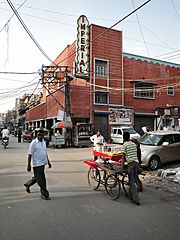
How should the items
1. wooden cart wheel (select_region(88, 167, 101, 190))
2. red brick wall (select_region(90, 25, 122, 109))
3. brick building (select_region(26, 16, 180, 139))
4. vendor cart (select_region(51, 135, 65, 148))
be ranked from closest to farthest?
wooden cart wheel (select_region(88, 167, 101, 190)) < vendor cart (select_region(51, 135, 65, 148)) < brick building (select_region(26, 16, 180, 139)) < red brick wall (select_region(90, 25, 122, 109))

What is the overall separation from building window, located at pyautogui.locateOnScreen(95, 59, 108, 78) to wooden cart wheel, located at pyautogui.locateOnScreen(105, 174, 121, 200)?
21.2 m

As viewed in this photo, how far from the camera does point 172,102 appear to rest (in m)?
32.6

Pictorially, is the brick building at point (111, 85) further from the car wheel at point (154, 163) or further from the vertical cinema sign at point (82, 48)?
the car wheel at point (154, 163)

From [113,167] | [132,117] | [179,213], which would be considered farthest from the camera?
[132,117]

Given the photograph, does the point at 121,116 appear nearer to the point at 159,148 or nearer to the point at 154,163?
the point at 159,148

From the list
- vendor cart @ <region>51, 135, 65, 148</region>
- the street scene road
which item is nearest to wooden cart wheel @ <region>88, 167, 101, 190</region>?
the street scene road

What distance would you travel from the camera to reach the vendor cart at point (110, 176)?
7062mm

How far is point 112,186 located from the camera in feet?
23.8

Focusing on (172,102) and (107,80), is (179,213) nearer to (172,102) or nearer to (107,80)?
(107,80)

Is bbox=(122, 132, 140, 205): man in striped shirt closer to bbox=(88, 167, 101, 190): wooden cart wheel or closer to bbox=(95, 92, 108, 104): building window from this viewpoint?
bbox=(88, 167, 101, 190): wooden cart wheel

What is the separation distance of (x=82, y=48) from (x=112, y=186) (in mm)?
19855

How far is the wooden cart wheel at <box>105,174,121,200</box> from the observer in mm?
6970

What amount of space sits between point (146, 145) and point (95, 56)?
1745 cm

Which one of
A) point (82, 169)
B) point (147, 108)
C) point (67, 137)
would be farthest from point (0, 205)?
point (147, 108)
